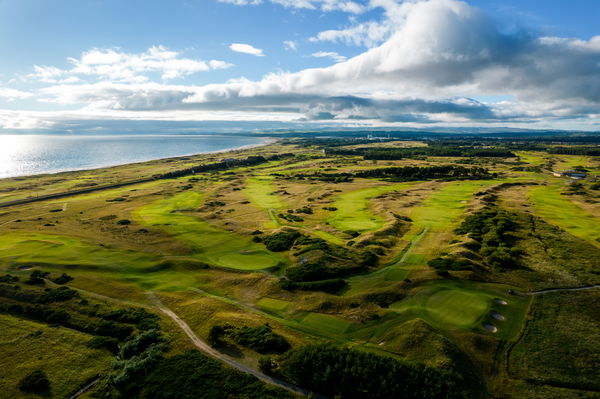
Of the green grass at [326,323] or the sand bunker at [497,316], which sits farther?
the sand bunker at [497,316]

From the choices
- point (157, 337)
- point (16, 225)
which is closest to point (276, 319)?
point (157, 337)

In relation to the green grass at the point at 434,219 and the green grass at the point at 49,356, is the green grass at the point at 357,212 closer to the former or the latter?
the green grass at the point at 434,219

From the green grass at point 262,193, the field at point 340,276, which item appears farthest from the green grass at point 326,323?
the green grass at point 262,193

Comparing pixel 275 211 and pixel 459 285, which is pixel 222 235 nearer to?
pixel 275 211

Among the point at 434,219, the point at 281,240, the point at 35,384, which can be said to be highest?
the point at 434,219

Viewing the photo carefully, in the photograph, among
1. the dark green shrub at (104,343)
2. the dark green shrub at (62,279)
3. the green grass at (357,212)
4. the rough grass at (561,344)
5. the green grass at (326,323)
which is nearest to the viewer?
the rough grass at (561,344)

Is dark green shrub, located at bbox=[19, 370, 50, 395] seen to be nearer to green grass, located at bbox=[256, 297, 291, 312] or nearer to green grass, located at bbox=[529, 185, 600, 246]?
green grass, located at bbox=[256, 297, 291, 312]

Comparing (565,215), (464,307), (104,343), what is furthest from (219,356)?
(565,215)

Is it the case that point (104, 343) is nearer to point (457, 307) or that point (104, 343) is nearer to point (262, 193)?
point (457, 307)
